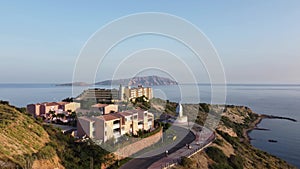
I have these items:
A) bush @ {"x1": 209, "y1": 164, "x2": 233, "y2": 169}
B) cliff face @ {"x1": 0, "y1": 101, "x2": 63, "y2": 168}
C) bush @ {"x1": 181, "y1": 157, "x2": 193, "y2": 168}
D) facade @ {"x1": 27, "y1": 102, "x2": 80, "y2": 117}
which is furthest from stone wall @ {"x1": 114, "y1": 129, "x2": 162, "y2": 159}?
facade @ {"x1": 27, "y1": 102, "x2": 80, "y2": 117}

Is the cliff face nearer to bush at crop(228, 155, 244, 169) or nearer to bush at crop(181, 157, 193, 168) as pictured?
bush at crop(181, 157, 193, 168)

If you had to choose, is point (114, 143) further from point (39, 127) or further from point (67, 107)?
point (67, 107)

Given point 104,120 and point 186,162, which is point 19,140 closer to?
point 104,120

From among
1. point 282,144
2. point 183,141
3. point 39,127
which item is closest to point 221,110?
point 282,144

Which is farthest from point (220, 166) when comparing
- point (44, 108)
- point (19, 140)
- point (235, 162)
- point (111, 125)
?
point (44, 108)

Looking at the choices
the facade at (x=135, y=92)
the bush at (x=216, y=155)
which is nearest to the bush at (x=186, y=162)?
the bush at (x=216, y=155)

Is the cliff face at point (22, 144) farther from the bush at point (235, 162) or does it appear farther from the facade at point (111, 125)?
the bush at point (235, 162)
